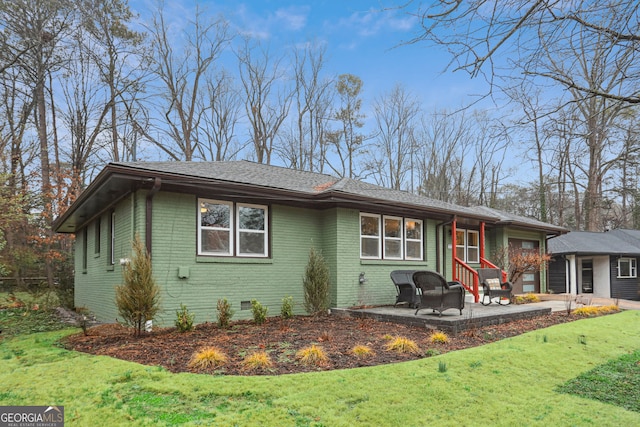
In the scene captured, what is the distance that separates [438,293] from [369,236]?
→ 3.01 m

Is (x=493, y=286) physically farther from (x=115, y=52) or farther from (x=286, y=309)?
(x=115, y=52)

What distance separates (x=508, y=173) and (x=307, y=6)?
983 inches

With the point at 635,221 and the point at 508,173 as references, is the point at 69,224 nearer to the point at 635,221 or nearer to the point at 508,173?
the point at 508,173

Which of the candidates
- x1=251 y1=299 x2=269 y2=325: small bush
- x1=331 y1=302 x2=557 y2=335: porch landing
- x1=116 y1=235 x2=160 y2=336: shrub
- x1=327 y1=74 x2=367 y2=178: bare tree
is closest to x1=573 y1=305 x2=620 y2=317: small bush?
x1=331 y1=302 x2=557 y2=335: porch landing

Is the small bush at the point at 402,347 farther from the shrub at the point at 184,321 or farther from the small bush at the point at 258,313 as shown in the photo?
the shrub at the point at 184,321

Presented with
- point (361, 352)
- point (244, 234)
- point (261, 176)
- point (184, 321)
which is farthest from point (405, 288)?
point (184, 321)

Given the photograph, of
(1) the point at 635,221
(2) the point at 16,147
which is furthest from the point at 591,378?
(1) the point at 635,221

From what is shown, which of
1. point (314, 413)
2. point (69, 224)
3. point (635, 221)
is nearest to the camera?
point (314, 413)

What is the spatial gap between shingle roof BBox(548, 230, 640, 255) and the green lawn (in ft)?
49.0

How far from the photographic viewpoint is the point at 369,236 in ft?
35.3

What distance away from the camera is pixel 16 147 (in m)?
18.5

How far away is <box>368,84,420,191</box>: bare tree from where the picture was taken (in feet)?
82.0

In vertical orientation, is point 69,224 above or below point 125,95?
below

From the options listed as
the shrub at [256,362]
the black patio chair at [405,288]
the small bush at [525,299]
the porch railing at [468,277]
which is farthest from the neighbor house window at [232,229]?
the small bush at [525,299]
